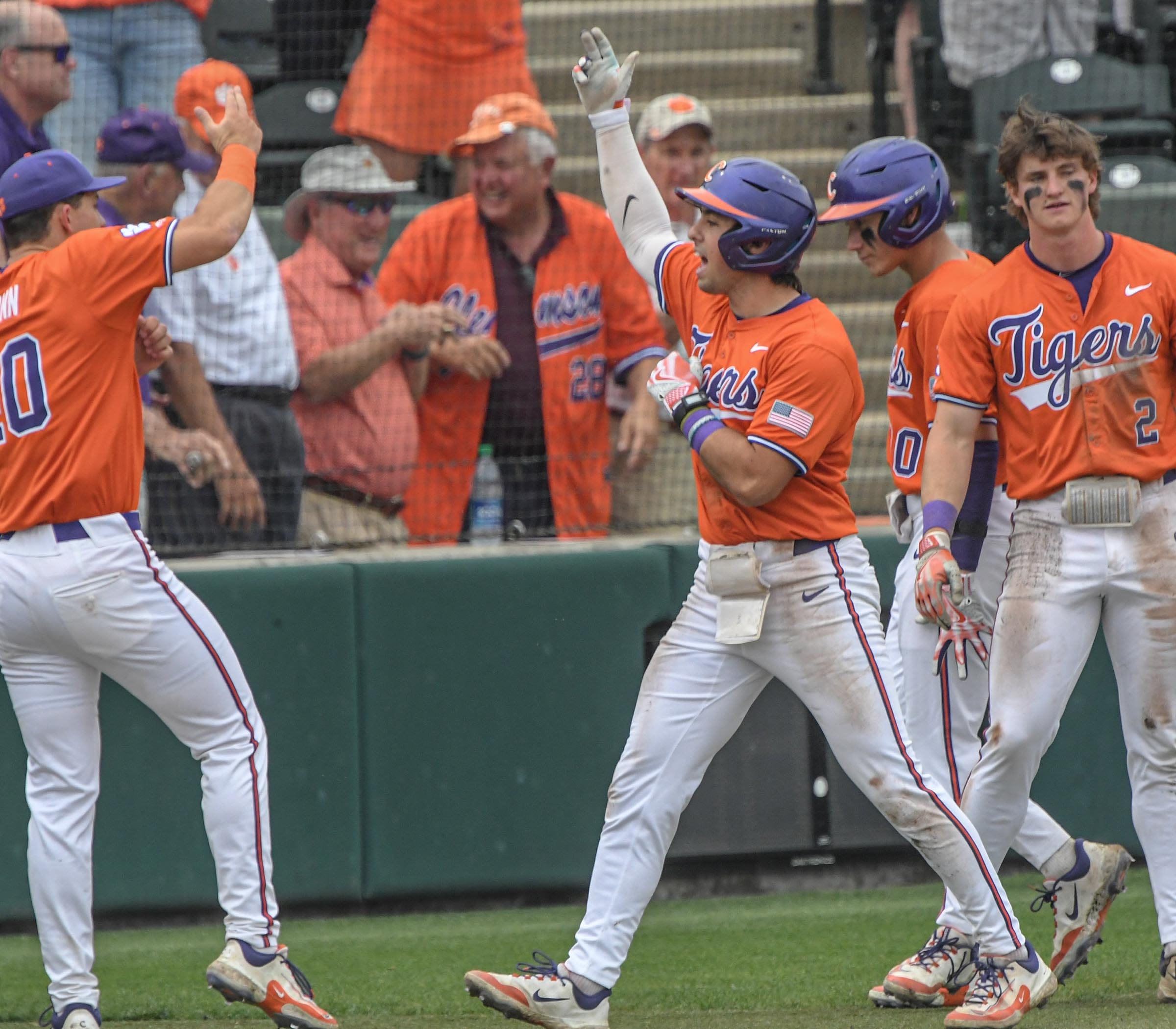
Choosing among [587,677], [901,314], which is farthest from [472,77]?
[901,314]

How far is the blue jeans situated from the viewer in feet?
24.9

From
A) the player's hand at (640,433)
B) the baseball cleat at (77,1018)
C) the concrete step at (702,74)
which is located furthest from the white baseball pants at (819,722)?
the concrete step at (702,74)

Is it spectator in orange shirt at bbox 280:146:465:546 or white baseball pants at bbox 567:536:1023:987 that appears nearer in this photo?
white baseball pants at bbox 567:536:1023:987

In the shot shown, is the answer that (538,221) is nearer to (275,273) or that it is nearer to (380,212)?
(380,212)

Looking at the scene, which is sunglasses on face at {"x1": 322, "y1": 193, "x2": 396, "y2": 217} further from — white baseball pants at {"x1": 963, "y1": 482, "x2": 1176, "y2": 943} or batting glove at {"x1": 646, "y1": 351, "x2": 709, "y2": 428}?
white baseball pants at {"x1": 963, "y1": 482, "x2": 1176, "y2": 943}

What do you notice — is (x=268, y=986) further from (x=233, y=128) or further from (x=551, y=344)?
(x=551, y=344)

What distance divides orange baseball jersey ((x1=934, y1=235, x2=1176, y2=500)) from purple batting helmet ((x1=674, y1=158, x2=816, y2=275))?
52 centimetres

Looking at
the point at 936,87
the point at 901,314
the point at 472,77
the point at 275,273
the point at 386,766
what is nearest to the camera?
the point at 901,314

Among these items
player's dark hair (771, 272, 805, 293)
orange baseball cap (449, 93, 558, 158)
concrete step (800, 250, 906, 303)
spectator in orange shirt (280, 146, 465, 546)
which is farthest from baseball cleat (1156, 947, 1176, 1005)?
concrete step (800, 250, 906, 303)

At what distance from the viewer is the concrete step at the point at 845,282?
8.70 meters

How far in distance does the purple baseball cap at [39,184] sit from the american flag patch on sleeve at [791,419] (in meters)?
1.84

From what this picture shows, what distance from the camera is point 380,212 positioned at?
699 centimetres

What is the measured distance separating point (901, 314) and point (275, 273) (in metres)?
2.68

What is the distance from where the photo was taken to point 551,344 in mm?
6965
